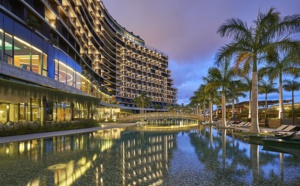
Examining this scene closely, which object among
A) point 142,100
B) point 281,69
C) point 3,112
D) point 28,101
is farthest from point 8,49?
point 142,100

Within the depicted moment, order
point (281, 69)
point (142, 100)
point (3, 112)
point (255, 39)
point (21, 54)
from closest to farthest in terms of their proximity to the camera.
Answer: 1. point (255, 39)
2. point (21, 54)
3. point (3, 112)
4. point (281, 69)
5. point (142, 100)

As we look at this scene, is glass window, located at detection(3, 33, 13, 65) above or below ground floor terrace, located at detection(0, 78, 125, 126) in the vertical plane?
above

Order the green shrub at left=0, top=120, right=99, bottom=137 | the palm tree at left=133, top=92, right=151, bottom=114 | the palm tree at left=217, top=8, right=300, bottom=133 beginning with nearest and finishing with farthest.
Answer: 1. the palm tree at left=217, top=8, right=300, bottom=133
2. the green shrub at left=0, top=120, right=99, bottom=137
3. the palm tree at left=133, top=92, right=151, bottom=114

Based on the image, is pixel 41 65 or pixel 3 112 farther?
pixel 41 65

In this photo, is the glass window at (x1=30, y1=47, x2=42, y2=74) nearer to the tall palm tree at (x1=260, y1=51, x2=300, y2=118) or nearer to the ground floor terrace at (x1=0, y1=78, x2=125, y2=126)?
the ground floor terrace at (x1=0, y1=78, x2=125, y2=126)

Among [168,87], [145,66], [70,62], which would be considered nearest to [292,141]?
[70,62]

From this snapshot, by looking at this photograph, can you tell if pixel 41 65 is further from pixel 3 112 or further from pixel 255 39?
pixel 255 39

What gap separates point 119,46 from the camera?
118 meters

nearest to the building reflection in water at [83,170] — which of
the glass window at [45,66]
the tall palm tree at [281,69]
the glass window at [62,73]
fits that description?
the glass window at [45,66]

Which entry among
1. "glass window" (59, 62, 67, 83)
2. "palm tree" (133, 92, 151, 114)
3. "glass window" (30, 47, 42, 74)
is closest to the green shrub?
"glass window" (30, 47, 42, 74)

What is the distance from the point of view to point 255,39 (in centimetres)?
1889

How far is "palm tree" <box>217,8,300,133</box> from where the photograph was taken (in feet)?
57.5

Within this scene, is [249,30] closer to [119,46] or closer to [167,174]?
[167,174]

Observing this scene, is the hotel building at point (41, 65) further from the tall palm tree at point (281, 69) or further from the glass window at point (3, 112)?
the tall palm tree at point (281, 69)
